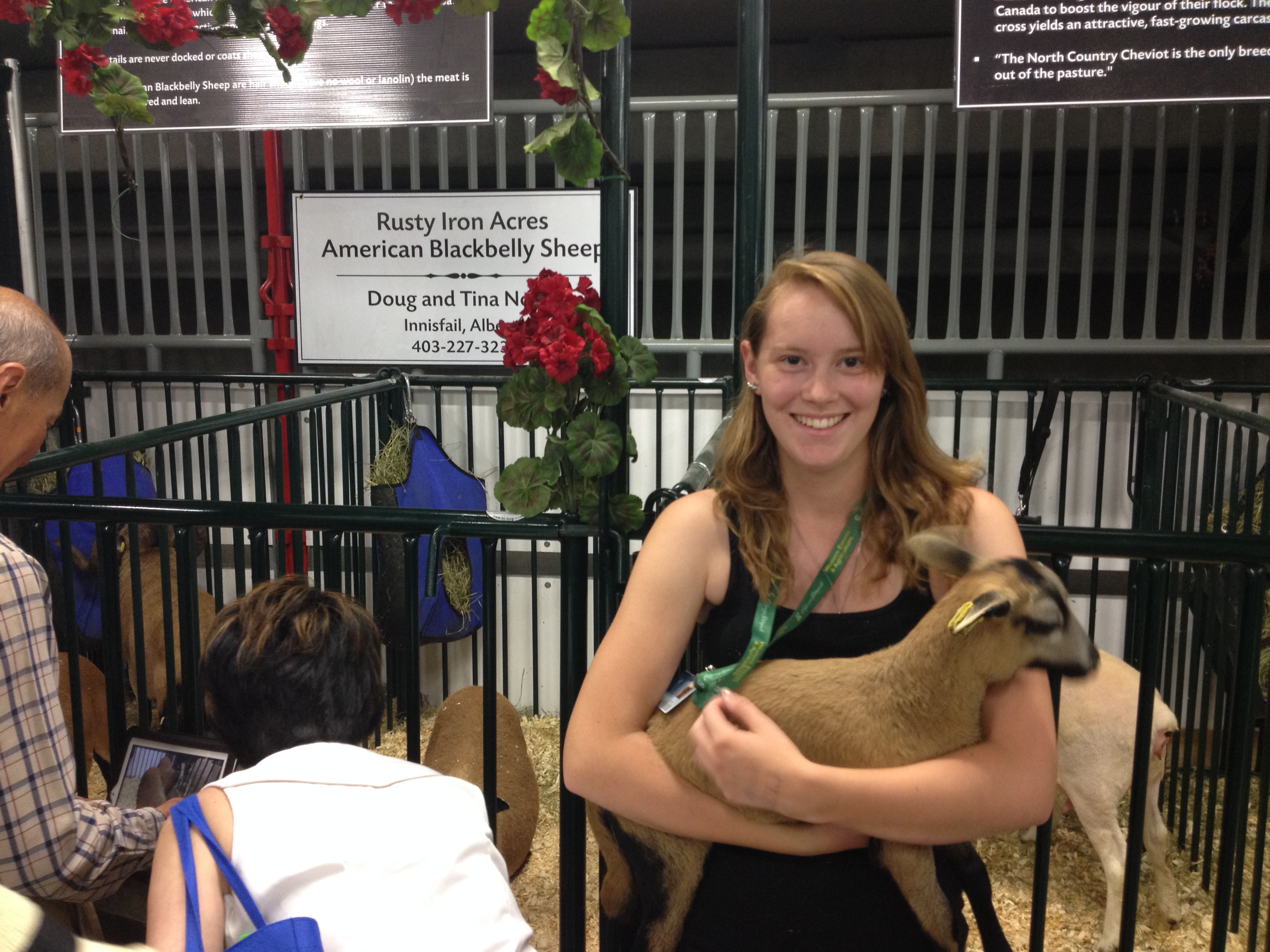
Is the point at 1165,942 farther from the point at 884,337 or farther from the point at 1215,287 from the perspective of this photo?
the point at 1215,287

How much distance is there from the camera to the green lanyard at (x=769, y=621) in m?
1.17

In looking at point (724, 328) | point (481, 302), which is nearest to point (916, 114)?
point (724, 328)

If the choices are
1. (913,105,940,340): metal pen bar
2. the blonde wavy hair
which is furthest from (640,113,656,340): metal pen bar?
the blonde wavy hair

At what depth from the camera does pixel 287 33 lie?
1.44 metres

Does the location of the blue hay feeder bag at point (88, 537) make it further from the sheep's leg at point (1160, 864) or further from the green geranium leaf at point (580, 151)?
the sheep's leg at point (1160, 864)

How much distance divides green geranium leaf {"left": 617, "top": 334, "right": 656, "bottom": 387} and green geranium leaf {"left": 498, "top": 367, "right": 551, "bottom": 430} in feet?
0.45

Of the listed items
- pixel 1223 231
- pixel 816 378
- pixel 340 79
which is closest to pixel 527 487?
pixel 816 378

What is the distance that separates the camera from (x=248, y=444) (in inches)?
173

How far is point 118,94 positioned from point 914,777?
1.62 m

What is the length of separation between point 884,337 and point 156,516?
1.29 m

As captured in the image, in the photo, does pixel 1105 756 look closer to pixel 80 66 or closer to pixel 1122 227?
pixel 1122 227

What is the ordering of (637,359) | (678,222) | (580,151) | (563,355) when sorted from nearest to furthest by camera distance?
(580,151)
(563,355)
(637,359)
(678,222)

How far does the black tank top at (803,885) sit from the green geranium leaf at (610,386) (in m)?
0.38

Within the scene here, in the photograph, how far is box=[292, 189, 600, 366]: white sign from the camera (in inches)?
148
